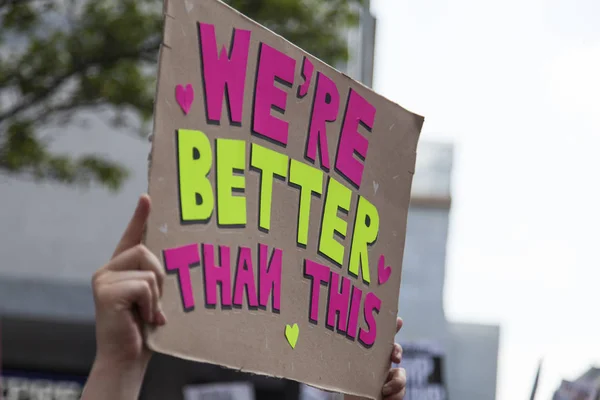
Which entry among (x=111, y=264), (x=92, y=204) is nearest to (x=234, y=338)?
(x=111, y=264)

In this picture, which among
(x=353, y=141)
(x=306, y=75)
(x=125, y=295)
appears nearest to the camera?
(x=125, y=295)

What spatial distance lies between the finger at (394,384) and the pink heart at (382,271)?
0.67ft

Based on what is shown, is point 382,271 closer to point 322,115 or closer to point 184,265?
point 322,115

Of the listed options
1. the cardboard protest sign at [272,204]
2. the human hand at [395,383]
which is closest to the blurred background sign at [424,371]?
the human hand at [395,383]

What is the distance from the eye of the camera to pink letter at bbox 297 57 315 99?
6.75 feet

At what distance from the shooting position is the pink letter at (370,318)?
2182mm

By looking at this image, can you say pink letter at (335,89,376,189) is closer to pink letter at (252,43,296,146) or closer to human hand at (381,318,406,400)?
pink letter at (252,43,296,146)

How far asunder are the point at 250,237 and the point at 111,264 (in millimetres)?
373

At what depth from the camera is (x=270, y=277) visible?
193 centimetres

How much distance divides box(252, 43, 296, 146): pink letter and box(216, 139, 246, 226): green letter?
0.08m

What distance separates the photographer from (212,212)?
5.88 feet

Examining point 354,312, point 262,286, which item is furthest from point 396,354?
point 262,286

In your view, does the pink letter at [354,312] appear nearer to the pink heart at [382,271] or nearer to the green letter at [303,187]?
the pink heart at [382,271]

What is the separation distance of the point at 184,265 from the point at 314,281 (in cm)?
41
